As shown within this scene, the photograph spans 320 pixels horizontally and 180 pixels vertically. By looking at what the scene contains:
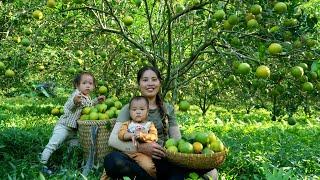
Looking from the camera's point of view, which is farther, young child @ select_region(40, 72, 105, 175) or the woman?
young child @ select_region(40, 72, 105, 175)

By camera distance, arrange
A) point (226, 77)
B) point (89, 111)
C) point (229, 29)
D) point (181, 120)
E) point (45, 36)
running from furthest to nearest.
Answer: point (181, 120), point (45, 36), point (226, 77), point (89, 111), point (229, 29)

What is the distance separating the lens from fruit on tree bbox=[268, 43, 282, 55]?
386 cm

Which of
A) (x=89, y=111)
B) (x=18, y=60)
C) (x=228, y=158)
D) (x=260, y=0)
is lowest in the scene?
(x=228, y=158)

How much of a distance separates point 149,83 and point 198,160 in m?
0.85

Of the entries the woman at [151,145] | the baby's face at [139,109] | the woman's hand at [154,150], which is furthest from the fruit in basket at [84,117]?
the woman's hand at [154,150]

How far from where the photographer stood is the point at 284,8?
13.1 ft

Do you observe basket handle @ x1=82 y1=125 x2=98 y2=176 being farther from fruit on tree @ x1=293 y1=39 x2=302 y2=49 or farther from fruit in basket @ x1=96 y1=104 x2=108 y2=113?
fruit on tree @ x1=293 y1=39 x2=302 y2=49

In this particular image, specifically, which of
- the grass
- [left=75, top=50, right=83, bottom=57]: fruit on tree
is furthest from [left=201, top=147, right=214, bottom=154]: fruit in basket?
[left=75, top=50, right=83, bottom=57]: fruit on tree

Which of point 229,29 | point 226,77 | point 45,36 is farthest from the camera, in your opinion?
point 45,36

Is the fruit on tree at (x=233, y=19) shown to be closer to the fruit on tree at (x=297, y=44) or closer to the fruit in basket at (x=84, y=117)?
the fruit on tree at (x=297, y=44)

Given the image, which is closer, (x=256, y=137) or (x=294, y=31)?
(x=294, y=31)

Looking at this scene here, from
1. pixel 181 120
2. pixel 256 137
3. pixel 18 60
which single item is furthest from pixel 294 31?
pixel 181 120

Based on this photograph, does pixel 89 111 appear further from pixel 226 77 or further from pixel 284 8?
pixel 284 8

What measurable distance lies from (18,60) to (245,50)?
8.03ft
